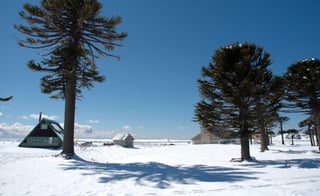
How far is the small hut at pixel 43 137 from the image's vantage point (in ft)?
111

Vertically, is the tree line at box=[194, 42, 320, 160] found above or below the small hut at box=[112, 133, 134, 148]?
above

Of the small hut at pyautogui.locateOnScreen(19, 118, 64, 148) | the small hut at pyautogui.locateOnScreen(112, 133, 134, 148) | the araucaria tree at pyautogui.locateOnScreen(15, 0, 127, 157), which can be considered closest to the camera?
the araucaria tree at pyautogui.locateOnScreen(15, 0, 127, 157)

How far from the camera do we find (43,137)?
34.3 meters

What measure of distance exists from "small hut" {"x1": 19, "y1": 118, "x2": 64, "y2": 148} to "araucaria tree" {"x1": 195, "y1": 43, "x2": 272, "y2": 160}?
28599 millimetres

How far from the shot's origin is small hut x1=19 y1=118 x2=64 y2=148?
33938 mm

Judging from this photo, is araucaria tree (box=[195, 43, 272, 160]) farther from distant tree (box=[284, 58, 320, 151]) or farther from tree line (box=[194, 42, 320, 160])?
distant tree (box=[284, 58, 320, 151])

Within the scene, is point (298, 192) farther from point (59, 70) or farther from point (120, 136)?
point (120, 136)

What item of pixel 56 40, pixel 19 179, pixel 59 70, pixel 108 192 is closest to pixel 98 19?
pixel 56 40

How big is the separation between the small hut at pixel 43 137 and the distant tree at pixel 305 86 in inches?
1305

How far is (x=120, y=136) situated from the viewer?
5903 centimetres

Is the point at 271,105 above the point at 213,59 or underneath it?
underneath

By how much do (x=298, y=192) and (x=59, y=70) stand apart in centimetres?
1380

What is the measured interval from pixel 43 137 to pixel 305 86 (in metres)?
36.8

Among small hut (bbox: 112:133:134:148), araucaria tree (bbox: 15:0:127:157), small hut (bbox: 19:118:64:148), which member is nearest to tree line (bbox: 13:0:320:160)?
araucaria tree (bbox: 15:0:127:157)
